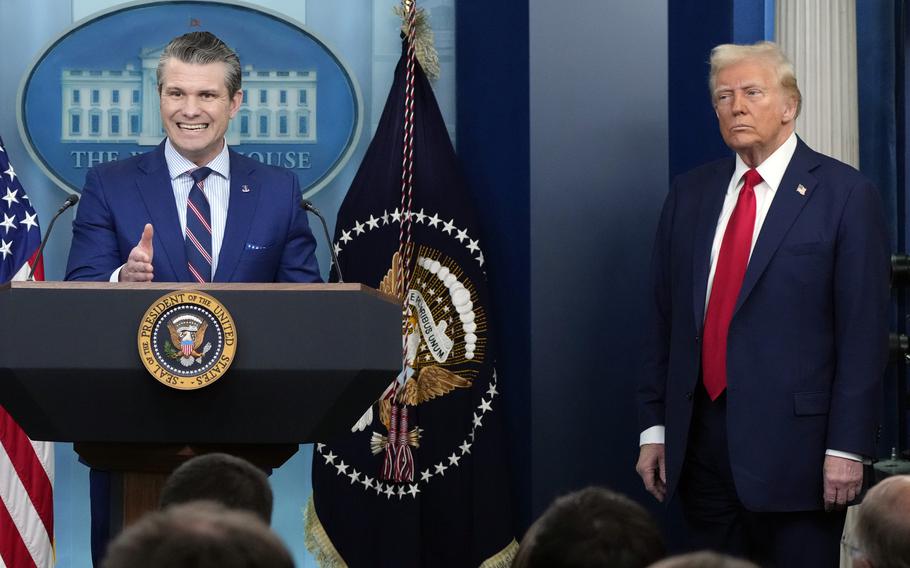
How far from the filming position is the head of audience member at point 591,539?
176cm

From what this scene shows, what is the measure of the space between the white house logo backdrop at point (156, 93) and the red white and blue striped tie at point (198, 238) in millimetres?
1745

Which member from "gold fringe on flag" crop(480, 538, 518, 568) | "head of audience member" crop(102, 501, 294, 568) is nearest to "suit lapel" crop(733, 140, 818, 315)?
"gold fringe on flag" crop(480, 538, 518, 568)

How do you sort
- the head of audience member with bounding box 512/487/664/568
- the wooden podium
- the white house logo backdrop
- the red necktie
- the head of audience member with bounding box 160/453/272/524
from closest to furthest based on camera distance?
the head of audience member with bounding box 512/487/664/568 → the head of audience member with bounding box 160/453/272/524 → the wooden podium → the red necktie → the white house logo backdrop

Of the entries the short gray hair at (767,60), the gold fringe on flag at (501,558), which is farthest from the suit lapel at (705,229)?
the gold fringe on flag at (501,558)

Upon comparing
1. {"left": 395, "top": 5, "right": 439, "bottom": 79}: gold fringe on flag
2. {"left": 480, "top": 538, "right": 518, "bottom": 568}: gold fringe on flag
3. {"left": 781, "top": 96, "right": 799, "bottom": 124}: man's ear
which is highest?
{"left": 395, "top": 5, "right": 439, "bottom": 79}: gold fringe on flag

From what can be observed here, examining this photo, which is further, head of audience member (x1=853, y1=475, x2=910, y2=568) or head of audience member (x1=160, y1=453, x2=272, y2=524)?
head of audience member (x1=160, y1=453, x2=272, y2=524)

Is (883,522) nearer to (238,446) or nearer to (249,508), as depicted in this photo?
(249,508)

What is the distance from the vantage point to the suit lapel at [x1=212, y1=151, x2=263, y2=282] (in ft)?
10.6

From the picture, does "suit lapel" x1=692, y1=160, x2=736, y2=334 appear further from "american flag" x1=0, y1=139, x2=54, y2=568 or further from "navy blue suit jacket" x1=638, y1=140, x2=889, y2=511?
"american flag" x1=0, y1=139, x2=54, y2=568

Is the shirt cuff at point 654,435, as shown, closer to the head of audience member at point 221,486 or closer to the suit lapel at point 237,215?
the suit lapel at point 237,215

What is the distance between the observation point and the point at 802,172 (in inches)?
136

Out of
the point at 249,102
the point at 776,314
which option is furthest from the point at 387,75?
the point at 776,314

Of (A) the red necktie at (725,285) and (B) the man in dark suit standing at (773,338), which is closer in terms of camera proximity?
(B) the man in dark suit standing at (773,338)

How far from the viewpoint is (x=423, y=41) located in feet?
16.3
